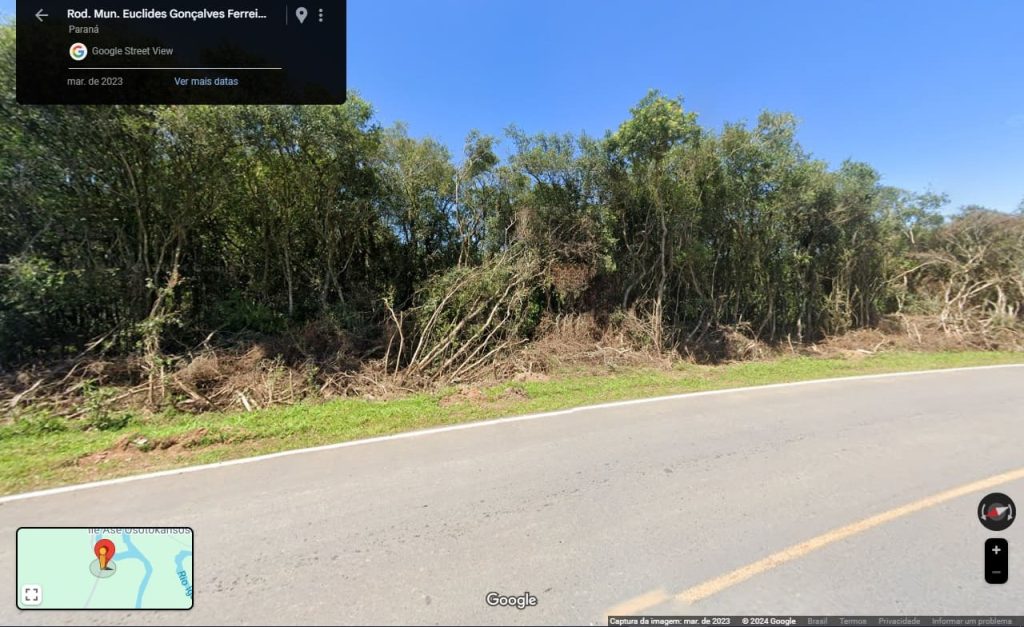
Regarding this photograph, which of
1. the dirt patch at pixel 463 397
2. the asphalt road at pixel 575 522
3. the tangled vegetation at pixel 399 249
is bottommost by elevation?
A: the asphalt road at pixel 575 522

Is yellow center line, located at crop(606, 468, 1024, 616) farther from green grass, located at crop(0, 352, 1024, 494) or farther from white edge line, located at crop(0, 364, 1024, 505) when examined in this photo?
green grass, located at crop(0, 352, 1024, 494)

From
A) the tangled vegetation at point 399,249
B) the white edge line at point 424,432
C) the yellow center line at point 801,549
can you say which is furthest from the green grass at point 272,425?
the yellow center line at point 801,549

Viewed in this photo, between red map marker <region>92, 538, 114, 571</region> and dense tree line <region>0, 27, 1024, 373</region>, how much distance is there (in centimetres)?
593

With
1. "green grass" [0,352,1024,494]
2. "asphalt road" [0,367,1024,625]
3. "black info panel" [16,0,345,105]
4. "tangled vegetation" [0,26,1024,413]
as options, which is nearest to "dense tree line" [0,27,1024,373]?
"tangled vegetation" [0,26,1024,413]

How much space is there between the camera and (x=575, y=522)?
9.79ft

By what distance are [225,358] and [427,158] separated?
22.5 ft

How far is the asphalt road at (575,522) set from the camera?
2236mm

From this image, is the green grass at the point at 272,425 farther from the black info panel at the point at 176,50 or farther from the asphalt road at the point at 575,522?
the black info panel at the point at 176,50

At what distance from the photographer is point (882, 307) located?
15.6 meters

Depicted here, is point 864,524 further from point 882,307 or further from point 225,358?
point 882,307

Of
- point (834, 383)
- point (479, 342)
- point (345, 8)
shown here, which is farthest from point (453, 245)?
point (834, 383)

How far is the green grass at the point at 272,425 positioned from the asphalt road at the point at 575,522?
618mm

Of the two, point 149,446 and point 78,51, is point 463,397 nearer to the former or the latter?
point 149,446

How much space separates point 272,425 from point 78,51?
5.59 metres
